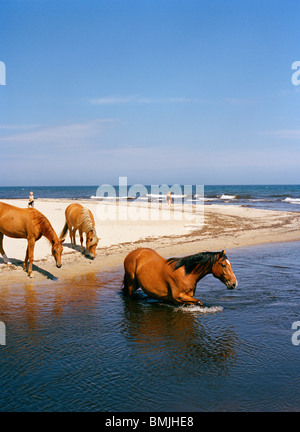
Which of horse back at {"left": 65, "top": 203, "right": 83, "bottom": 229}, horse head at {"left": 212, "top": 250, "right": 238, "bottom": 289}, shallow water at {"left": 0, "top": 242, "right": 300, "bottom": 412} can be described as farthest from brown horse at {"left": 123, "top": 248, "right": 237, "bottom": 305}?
horse back at {"left": 65, "top": 203, "right": 83, "bottom": 229}

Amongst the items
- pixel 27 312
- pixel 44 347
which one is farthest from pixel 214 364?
pixel 27 312

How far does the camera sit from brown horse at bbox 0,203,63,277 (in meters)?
10.8

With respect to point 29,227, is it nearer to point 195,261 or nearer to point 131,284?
point 131,284

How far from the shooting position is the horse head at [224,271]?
762 centimetres

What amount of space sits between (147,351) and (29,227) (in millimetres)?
6194

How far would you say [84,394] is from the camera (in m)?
4.82

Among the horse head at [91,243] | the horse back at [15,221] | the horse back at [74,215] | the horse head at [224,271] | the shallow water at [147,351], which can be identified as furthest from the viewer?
the horse back at [74,215]

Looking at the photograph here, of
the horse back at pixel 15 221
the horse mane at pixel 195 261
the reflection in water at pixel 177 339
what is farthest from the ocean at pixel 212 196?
the reflection in water at pixel 177 339

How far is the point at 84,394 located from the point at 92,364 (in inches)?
31.2

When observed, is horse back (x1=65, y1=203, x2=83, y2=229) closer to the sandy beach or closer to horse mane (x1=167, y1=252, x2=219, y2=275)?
the sandy beach

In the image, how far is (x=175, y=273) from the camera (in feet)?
26.8

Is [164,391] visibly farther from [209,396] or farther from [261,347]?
[261,347]

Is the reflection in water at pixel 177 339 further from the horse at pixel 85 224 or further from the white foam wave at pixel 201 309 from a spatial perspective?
the horse at pixel 85 224

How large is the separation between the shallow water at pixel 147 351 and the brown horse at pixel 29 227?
1.40m
